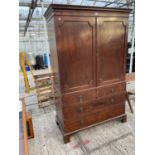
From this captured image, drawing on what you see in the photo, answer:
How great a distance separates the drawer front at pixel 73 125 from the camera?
6.40ft

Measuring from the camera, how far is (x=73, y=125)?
1.99 metres

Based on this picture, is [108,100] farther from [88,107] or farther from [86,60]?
[86,60]

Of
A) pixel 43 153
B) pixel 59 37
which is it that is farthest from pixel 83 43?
pixel 43 153

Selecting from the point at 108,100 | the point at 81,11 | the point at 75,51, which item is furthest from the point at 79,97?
the point at 81,11

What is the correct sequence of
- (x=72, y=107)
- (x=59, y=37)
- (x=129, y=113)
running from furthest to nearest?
1. (x=129, y=113)
2. (x=72, y=107)
3. (x=59, y=37)

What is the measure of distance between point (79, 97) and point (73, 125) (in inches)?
18.1

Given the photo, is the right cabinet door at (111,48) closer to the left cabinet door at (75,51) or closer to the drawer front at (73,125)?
the left cabinet door at (75,51)

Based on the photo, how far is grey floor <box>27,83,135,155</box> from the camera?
6.02 feet

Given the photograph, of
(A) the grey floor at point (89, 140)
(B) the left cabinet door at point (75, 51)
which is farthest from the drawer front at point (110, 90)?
(A) the grey floor at point (89, 140)

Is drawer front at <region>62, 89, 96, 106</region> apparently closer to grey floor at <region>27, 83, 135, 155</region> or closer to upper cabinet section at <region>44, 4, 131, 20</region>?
grey floor at <region>27, 83, 135, 155</region>
